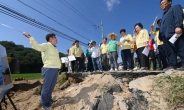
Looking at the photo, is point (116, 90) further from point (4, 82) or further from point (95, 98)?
point (4, 82)

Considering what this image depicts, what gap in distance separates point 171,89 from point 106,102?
1234 mm

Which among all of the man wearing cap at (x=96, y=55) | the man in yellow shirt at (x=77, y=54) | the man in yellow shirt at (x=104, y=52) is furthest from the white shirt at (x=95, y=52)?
the man in yellow shirt at (x=77, y=54)

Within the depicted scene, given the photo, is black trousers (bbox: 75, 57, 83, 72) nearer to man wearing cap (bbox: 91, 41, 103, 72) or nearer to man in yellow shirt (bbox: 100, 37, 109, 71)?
man wearing cap (bbox: 91, 41, 103, 72)

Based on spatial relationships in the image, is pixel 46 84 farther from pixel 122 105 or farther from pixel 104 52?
pixel 104 52

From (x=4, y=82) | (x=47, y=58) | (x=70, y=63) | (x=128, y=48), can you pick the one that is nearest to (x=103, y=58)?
(x=70, y=63)

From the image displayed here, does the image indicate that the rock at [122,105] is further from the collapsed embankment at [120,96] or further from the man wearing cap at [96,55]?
the man wearing cap at [96,55]

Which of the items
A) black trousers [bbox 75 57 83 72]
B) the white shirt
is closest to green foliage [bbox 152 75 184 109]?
the white shirt

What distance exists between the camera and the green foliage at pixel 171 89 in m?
2.32

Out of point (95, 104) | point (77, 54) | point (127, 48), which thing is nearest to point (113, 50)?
point (127, 48)

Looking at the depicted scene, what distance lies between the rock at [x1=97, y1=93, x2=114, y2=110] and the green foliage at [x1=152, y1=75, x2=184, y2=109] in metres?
0.87

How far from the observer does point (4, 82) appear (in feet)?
6.78

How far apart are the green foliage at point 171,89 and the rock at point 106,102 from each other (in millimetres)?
871

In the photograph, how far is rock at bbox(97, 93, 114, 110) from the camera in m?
2.73

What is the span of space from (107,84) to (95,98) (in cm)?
54
